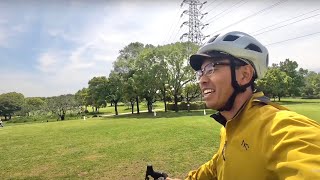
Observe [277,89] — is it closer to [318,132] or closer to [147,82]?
[147,82]

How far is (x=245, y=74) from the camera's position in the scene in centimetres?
234

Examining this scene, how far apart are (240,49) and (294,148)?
100 centimetres

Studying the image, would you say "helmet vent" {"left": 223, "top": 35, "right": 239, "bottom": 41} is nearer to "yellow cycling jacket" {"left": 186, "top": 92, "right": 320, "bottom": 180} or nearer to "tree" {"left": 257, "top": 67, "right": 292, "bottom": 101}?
"yellow cycling jacket" {"left": 186, "top": 92, "right": 320, "bottom": 180}

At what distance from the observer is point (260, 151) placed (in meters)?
1.75

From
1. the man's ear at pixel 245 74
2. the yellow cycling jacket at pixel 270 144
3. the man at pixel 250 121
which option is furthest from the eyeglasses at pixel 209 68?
the yellow cycling jacket at pixel 270 144

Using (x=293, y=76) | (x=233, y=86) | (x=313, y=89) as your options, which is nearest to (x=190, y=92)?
(x=293, y=76)

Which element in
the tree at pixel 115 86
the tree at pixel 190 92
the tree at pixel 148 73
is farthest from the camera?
the tree at pixel 190 92

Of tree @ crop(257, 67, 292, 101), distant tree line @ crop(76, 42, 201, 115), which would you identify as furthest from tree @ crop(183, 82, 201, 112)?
tree @ crop(257, 67, 292, 101)

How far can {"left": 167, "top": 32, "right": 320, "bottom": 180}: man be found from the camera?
152 centimetres

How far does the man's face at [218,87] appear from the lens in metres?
2.32

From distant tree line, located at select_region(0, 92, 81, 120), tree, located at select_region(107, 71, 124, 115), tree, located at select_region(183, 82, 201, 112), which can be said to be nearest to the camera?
tree, located at select_region(107, 71, 124, 115)

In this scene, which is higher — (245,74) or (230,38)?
(230,38)

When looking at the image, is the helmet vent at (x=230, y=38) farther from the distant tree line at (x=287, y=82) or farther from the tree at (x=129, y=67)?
the distant tree line at (x=287, y=82)

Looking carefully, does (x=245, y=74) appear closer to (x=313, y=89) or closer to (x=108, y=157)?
(x=108, y=157)
